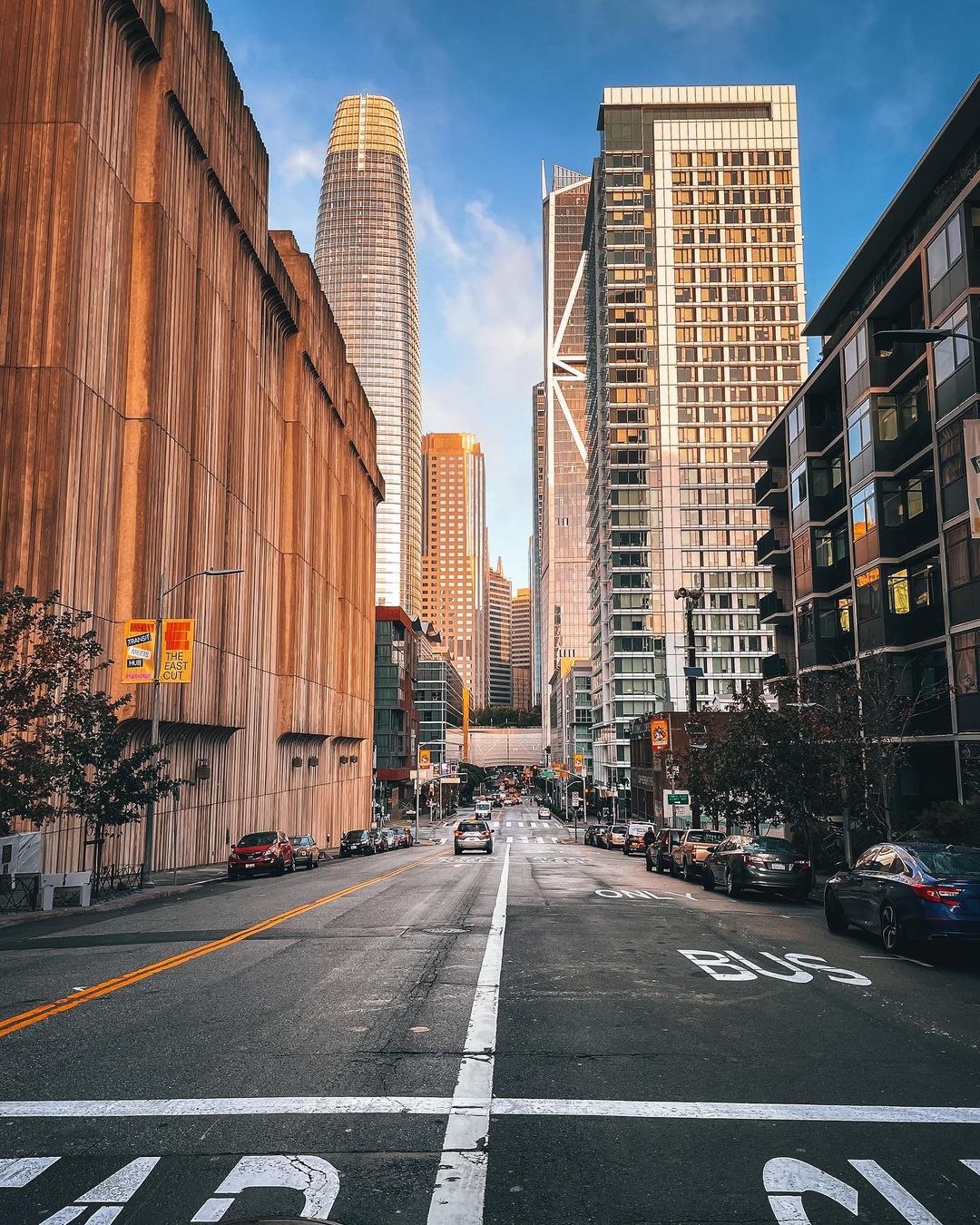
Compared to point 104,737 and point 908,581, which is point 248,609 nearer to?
point 104,737

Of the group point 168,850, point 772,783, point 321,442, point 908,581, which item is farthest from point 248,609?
point 908,581

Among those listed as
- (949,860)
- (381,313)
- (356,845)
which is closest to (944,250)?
(949,860)

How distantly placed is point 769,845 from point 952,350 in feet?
61.9

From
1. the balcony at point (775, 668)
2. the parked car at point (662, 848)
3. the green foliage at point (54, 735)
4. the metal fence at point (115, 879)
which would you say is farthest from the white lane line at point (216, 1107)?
the balcony at point (775, 668)

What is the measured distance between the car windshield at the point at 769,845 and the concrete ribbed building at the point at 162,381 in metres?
18.4

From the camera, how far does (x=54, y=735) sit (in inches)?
847

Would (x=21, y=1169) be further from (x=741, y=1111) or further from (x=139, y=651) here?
(x=139, y=651)

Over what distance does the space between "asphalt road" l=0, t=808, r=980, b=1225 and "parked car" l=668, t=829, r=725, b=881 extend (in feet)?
50.3

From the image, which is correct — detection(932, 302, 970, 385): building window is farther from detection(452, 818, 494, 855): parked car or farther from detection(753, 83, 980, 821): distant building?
detection(452, 818, 494, 855): parked car

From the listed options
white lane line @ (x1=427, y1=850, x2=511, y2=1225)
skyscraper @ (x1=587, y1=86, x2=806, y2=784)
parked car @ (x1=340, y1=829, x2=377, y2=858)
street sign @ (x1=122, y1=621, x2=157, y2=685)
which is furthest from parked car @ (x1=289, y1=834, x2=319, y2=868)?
skyscraper @ (x1=587, y1=86, x2=806, y2=784)

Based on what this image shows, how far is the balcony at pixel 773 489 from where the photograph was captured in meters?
55.8

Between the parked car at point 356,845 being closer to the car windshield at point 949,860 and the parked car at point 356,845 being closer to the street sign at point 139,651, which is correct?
the street sign at point 139,651

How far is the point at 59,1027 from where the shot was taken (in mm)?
8648

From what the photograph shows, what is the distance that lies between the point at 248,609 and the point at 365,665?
39.2 metres
